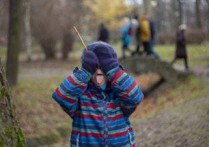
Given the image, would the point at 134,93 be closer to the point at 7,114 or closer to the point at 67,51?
the point at 7,114

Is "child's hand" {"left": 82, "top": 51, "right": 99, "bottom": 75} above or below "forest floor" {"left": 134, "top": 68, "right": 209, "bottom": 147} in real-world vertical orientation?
above

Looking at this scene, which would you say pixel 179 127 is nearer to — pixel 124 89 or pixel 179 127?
pixel 179 127

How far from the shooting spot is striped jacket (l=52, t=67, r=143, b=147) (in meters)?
4.21

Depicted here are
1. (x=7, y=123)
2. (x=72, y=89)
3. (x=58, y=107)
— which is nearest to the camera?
(x=72, y=89)

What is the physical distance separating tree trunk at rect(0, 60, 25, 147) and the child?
0.52 metres

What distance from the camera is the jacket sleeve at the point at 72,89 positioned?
4184 mm

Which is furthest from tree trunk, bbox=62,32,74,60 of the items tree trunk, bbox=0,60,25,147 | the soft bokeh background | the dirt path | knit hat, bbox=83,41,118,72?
knit hat, bbox=83,41,118,72

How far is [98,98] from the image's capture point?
427 cm

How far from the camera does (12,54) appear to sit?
1386cm

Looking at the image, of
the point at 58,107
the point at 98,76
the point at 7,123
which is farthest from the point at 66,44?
the point at 98,76

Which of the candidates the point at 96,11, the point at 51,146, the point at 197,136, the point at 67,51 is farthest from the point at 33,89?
the point at 96,11

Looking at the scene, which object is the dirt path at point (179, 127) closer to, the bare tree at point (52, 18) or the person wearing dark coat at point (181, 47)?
the person wearing dark coat at point (181, 47)

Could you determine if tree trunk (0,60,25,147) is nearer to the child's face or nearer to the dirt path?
the child's face

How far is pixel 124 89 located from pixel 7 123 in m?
1.06
